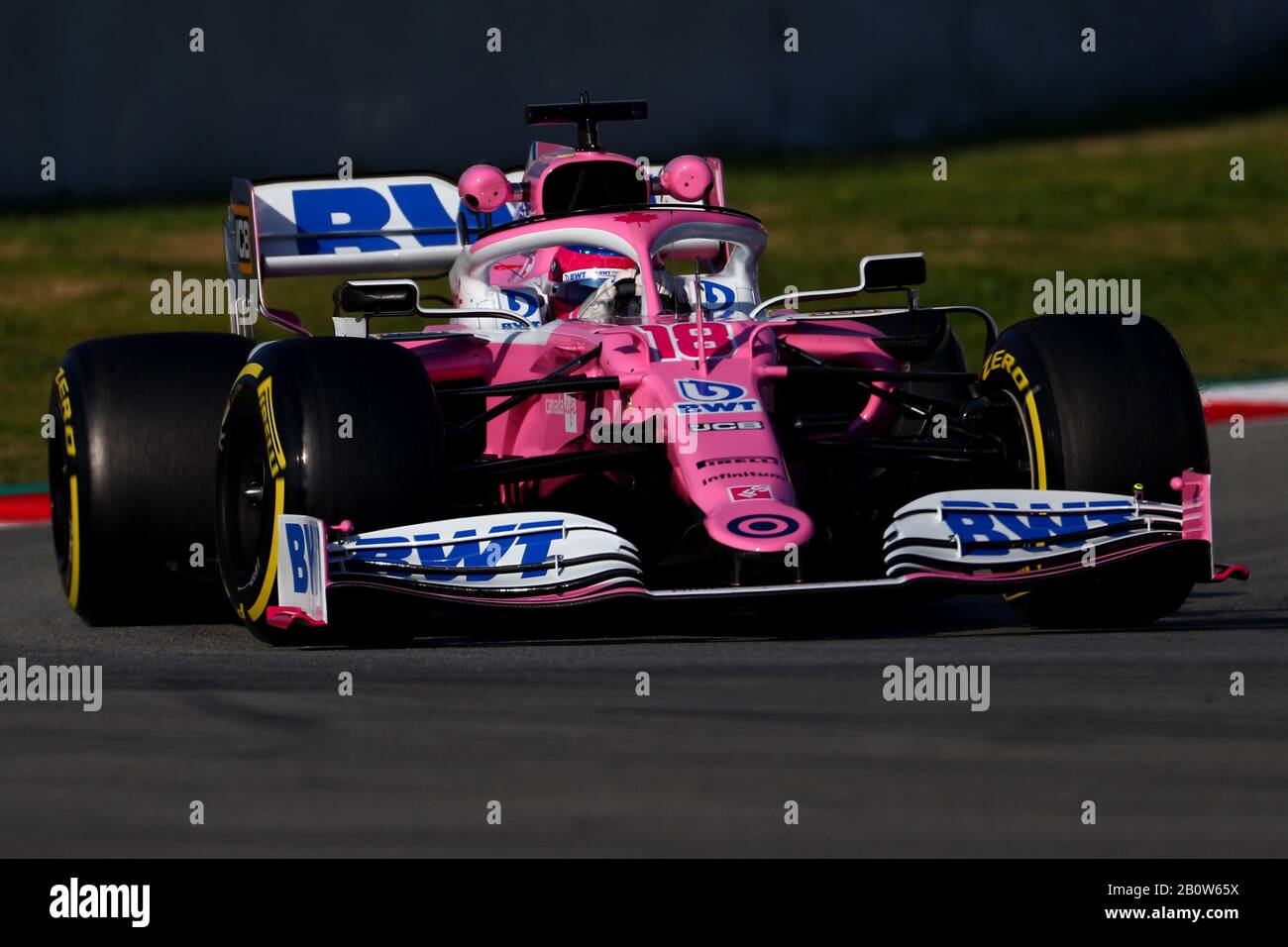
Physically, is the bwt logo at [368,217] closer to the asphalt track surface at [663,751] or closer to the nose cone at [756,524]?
the asphalt track surface at [663,751]

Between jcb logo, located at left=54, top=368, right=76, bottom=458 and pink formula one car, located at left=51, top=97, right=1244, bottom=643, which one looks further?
jcb logo, located at left=54, top=368, right=76, bottom=458

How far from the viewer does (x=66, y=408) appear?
325 inches

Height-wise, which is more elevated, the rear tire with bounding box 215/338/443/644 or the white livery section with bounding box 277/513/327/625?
the rear tire with bounding box 215/338/443/644

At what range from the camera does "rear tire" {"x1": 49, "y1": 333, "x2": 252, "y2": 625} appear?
8.00m

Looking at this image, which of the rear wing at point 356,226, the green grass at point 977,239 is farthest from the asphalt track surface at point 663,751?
the green grass at point 977,239

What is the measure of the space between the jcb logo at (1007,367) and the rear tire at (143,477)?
8.51ft

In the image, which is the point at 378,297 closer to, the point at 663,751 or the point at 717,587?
the point at 717,587

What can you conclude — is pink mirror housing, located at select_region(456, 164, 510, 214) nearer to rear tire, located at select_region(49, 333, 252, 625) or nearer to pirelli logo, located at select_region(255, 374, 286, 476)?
rear tire, located at select_region(49, 333, 252, 625)

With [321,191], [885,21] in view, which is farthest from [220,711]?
[885,21]

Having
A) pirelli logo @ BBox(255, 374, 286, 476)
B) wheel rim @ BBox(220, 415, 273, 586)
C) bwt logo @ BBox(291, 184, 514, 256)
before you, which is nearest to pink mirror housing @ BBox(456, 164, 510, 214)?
bwt logo @ BBox(291, 184, 514, 256)

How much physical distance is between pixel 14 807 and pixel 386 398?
213cm

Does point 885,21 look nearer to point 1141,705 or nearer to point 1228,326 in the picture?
point 1228,326

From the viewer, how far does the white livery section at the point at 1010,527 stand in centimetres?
679
